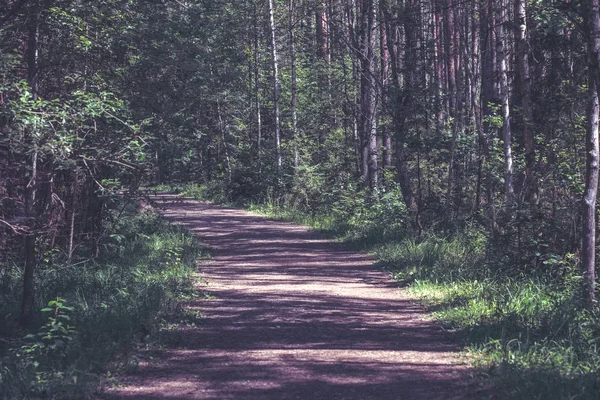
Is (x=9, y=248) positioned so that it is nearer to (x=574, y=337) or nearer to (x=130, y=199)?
(x=130, y=199)

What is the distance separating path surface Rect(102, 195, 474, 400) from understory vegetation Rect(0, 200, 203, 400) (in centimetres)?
40

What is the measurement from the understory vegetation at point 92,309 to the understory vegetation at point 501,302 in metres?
1.91

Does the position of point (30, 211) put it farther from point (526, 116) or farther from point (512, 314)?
point (526, 116)

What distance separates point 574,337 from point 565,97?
618 centimetres

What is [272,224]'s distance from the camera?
77.2 feet

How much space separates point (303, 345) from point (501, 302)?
3035 millimetres

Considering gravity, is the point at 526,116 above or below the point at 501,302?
above

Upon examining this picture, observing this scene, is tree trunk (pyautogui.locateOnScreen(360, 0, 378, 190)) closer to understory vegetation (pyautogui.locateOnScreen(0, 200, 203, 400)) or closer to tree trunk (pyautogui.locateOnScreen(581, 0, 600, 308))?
understory vegetation (pyautogui.locateOnScreen(0, 200, 203, 400))

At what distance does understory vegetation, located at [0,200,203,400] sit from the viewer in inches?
248

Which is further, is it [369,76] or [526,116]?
[369,76]

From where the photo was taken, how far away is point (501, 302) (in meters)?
9.08

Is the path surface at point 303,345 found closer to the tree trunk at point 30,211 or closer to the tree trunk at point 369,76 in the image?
the tree trunk at point 30,211

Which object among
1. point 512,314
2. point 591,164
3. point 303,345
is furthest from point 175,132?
point 591,164

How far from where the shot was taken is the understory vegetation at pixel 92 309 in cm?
630
